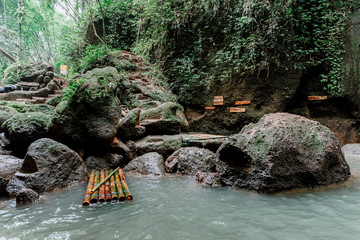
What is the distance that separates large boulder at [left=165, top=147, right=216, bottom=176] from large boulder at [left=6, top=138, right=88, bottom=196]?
2102 mm

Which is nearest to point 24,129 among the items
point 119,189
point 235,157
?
point 119,189

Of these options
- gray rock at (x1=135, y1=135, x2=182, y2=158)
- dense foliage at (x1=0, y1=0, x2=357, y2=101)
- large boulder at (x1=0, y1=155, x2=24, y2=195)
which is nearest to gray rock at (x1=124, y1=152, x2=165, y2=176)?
gray rock at (x1=135, y1=135, x2=182, y2=158)

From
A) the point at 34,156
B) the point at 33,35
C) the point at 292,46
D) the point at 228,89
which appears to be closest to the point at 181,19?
the point at 228,89

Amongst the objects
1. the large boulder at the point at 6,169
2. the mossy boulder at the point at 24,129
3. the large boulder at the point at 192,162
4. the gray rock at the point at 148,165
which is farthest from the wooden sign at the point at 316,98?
the large boulder at the point at 6,169

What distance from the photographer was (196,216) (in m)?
2.54

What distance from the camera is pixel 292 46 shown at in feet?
25.6

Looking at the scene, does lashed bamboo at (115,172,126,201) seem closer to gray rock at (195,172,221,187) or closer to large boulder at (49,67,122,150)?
large boulder at (49,67,122,150)

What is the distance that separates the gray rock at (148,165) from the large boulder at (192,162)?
0.28 metres

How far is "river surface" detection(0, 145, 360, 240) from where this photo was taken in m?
2.09

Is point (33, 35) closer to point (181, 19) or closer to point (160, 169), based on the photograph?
point (181, 19)

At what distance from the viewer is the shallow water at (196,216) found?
2092 mm

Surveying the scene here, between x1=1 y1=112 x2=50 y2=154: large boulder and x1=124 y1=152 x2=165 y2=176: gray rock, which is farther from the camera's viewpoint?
x1=124 y1=152 x2=165 y2=176: gray rock

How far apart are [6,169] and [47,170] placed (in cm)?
74

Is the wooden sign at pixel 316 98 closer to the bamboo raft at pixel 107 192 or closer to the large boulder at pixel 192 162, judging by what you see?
the large boulder at pixel 192 162
